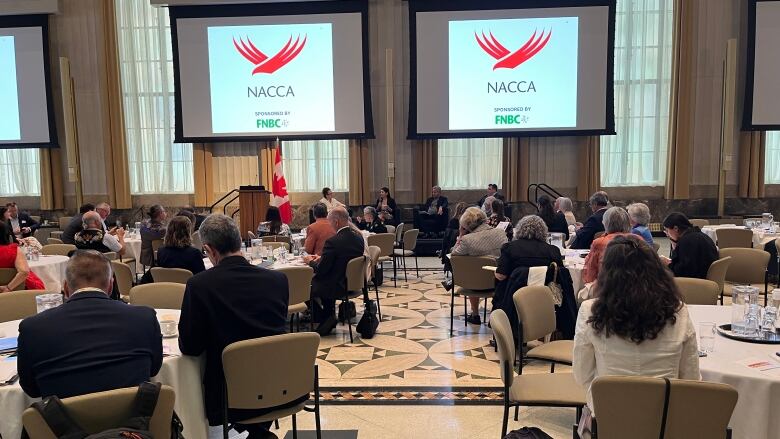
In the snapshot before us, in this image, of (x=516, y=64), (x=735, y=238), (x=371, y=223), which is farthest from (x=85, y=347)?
(x=516, y=64)

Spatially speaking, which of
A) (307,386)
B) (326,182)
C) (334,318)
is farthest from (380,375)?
(326,182)

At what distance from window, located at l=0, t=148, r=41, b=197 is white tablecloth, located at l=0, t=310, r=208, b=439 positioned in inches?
488

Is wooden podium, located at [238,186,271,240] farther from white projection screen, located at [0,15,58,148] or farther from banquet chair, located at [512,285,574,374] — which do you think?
banquet chair, located at [512,285,574,374]

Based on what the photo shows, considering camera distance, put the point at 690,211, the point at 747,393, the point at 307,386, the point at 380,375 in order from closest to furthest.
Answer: the point at 747,393 < the point at 307,386 < the point at 380,375 < the point at 690,211

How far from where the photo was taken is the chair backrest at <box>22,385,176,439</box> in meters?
2.06

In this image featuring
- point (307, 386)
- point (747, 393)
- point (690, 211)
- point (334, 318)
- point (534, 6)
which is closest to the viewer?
point (747, 393)

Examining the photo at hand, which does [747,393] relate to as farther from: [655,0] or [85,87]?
[85,87]

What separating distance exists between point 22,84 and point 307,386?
12929mm

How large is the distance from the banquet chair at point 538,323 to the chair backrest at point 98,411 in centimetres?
221

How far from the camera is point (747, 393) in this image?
2.57 m

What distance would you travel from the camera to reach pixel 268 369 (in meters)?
2.81

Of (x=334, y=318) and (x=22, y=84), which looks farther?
(x=22, y=84)

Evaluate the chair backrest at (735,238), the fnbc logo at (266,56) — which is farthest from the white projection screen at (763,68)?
A: the fnbc logo at (266,56)

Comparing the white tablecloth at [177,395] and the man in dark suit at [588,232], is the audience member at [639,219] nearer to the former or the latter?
the man in dark suit at [588,232]
